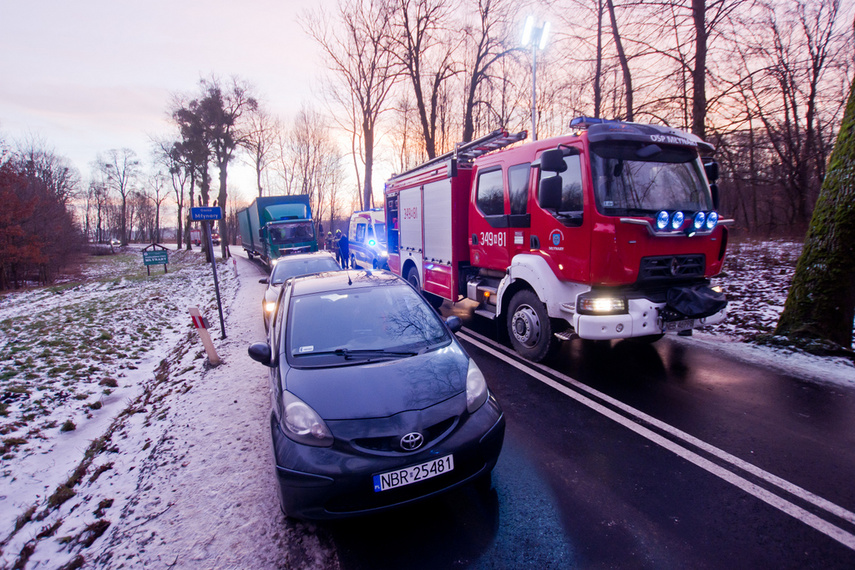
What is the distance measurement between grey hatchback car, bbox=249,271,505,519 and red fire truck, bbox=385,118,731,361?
2.25 meters

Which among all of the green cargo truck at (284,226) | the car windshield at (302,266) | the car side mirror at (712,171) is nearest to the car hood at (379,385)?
the car side mirror at (712,171)

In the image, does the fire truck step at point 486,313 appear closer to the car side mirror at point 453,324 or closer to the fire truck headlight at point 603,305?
the fire truck headlight at point 603,305

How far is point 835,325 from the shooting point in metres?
5.62

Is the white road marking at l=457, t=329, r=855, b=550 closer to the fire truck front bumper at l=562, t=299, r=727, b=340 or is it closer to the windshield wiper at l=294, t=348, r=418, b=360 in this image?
the fire truck front bumper at l=562, t=299, r=727, b=340

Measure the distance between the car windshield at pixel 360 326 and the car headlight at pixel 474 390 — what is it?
18.8 inches

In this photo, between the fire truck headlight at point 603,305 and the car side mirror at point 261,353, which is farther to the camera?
the fire truck headlight at point 603,305

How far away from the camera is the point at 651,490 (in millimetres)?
2963

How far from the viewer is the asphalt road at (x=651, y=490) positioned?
8.00ft

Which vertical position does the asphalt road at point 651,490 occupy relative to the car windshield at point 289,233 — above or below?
below

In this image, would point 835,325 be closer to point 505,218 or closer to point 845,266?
point 845,266

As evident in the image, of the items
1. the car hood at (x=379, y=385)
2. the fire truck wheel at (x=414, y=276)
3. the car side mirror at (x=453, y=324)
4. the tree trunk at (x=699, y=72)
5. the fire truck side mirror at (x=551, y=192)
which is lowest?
the car hood at (x=379, y=385)

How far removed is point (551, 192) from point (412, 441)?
3.59 metres

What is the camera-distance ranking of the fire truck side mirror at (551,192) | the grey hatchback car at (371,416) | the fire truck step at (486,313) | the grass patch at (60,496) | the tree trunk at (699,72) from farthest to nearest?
the tree trunk at (699,72) → the fire truck step at (486,313) → the fire truck side mirror at (551,192) → the grass patch at (60,496) → the grey hatchback car at (371,416)

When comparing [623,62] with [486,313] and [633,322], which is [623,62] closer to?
[486,313]
